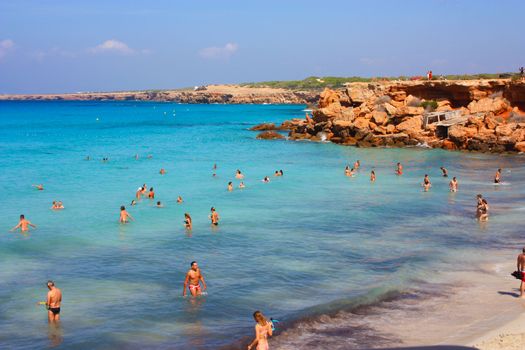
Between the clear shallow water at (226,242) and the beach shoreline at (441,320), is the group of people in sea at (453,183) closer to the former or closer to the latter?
the clear shallow water at (226,242)

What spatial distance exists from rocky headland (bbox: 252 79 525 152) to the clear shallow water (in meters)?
5.16

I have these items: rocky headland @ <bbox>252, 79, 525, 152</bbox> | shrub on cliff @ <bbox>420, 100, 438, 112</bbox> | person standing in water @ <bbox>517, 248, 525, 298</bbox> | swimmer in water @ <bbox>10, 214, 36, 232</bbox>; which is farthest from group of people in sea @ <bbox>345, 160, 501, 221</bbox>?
swimmer in water @ <bbox>10, 214, 36, 232</bbox>

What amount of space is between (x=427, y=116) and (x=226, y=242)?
37.2 m

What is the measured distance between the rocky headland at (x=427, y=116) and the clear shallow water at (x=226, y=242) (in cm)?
516

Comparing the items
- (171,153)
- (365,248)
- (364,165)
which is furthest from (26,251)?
(171,153)

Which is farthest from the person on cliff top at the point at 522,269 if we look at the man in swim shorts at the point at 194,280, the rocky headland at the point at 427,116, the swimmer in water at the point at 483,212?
the rocky headland at the point at 427,116

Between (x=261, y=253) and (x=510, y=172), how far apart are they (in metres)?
24.0

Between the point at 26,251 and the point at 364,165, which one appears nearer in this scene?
the point at 26,251

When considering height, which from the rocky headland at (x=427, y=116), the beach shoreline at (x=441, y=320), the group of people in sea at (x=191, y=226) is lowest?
the beach shoreline at (x=441, y=320)

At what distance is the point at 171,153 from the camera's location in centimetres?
5450

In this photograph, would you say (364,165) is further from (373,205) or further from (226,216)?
(226,216)

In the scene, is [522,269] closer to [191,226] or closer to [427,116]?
[191,226]

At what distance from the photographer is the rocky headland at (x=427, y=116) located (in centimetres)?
4888

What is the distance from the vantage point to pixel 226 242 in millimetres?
22203
